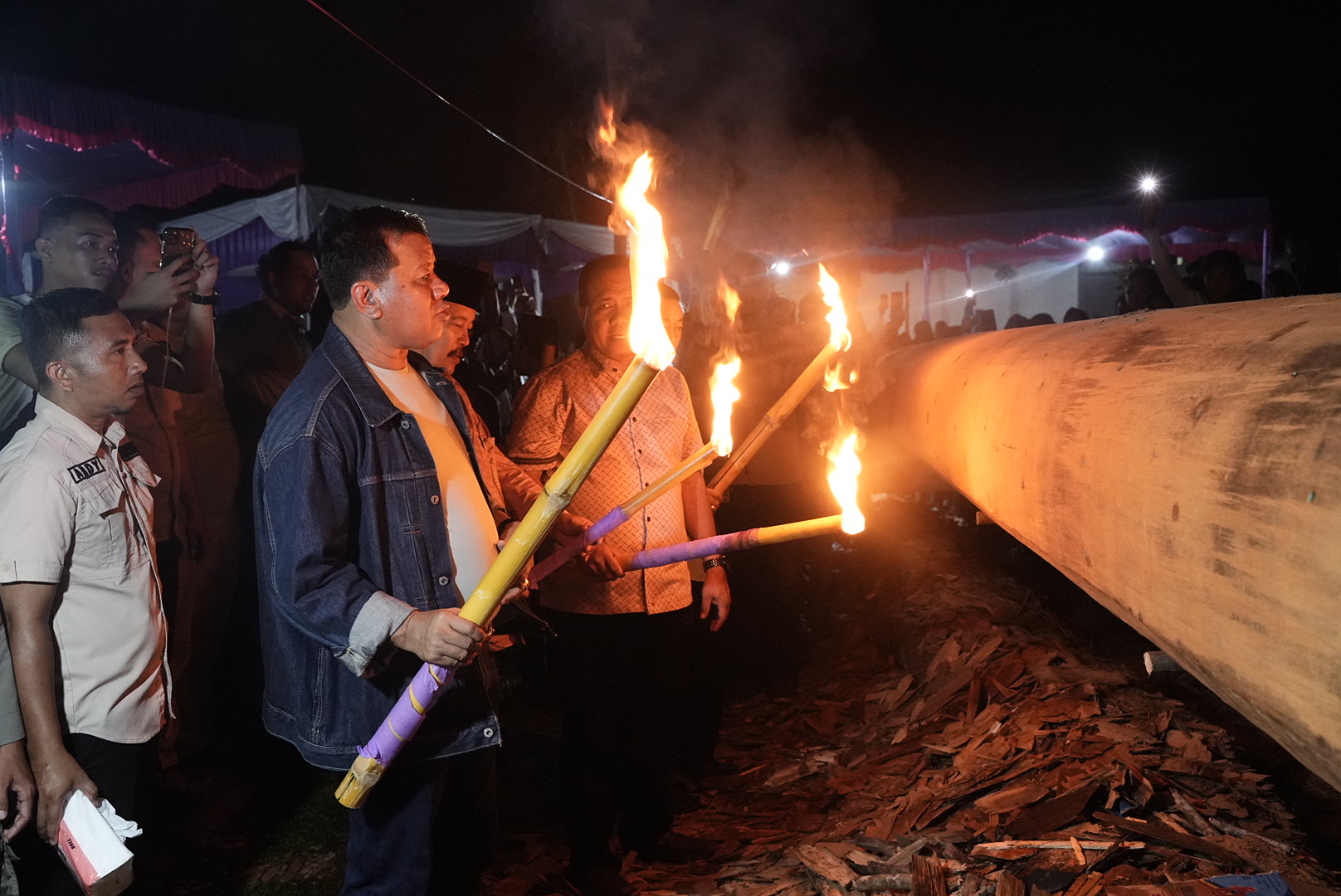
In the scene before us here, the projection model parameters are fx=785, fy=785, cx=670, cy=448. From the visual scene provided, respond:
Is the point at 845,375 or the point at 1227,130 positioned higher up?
the point at 1227,130

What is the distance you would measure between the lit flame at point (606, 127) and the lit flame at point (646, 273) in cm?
301

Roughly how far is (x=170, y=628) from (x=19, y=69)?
6.60 meters

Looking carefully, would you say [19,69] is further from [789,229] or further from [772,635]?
[789,229]

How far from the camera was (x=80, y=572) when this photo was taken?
2.64m

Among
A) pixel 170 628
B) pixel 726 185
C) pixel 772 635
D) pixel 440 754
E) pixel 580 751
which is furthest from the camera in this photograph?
pixel 726 185

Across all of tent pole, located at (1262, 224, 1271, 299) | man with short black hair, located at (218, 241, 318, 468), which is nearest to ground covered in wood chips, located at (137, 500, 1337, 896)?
man with short black hair, located at (218, 241, 318, 468)

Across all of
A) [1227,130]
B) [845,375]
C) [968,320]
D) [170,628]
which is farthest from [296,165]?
[1227,130]

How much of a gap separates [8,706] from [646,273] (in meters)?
2.32

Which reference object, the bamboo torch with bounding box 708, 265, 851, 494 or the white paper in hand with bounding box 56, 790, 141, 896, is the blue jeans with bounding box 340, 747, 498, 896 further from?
the bamboo torch with bounding box 708, 265, 851, 494

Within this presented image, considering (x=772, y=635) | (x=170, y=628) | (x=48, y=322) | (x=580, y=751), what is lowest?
(x=772, y=635)

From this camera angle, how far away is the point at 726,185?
43.5 feet

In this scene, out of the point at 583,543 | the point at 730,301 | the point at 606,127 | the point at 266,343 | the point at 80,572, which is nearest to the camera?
the point at 80,572

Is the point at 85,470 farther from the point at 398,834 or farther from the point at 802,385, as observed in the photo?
the point at 802,385

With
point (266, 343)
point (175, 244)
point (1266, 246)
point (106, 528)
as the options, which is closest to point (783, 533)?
point (106, 528)
